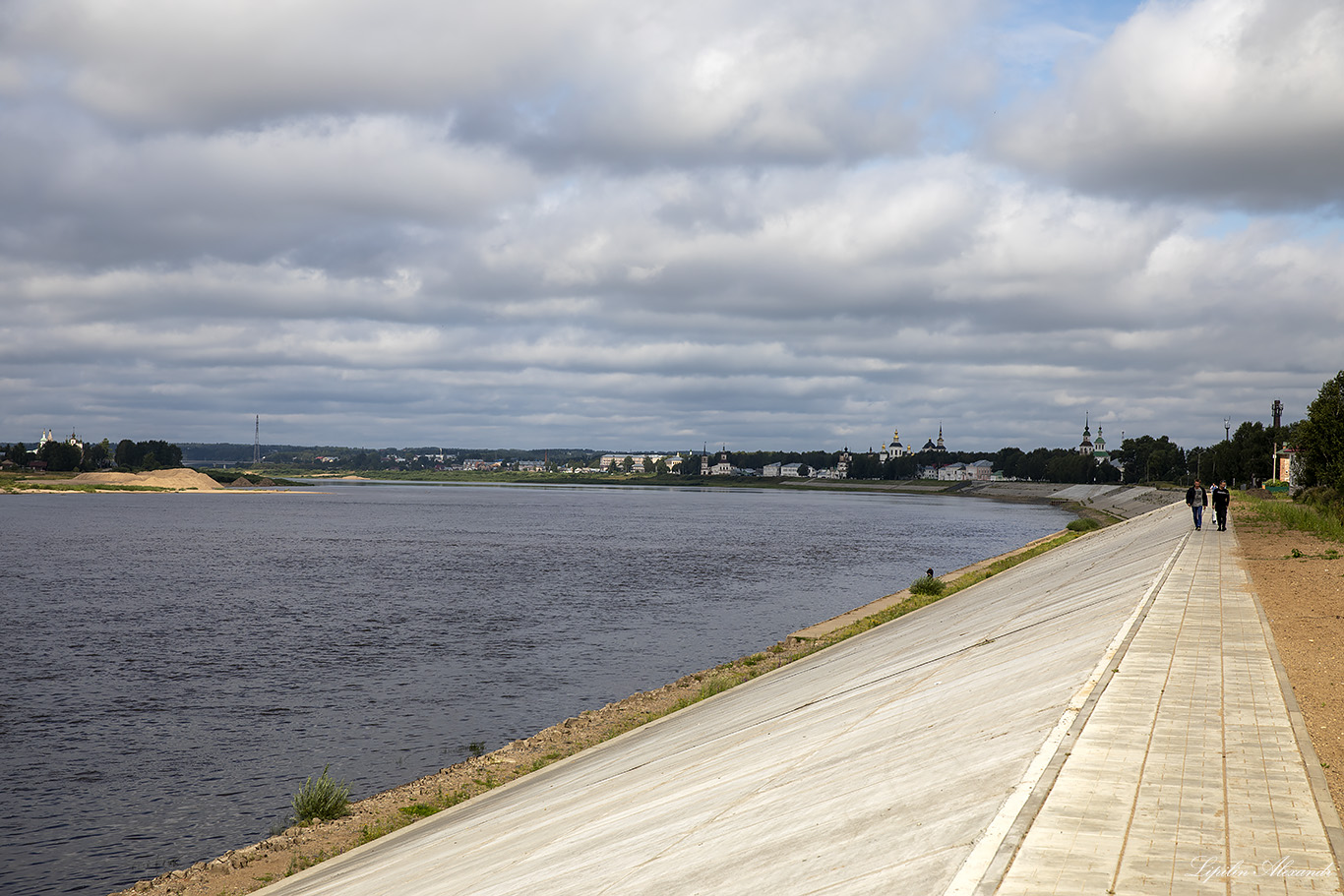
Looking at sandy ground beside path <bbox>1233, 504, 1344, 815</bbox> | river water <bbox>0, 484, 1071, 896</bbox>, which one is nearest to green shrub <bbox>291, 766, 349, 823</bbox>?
river water <bbox>0, 484, 1071, 896</bbox>

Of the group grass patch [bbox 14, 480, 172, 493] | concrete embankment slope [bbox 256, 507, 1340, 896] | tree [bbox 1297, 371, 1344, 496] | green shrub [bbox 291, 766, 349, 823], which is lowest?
grass patch [bbox 14, 480, 172, 493]

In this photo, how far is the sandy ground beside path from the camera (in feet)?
31.0

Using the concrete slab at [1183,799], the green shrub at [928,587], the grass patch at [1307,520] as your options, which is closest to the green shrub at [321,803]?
the concrete slab at [1183,799]

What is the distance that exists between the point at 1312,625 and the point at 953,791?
485 inches

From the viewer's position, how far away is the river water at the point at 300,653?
15.7 metres

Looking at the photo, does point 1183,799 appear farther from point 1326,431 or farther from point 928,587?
point 1326,431

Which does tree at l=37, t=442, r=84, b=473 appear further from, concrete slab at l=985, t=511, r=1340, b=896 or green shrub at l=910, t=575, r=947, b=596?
concrete slab at l=985, t=511, r=1340, b=896

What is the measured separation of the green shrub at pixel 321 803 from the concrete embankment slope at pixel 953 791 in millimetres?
1770

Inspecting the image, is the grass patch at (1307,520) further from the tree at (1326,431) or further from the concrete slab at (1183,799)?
the concrete slab at (1183,799)

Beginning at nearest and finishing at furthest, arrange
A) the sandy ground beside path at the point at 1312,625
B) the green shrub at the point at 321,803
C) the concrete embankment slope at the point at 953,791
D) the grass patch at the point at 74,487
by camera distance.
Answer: the concrete embankment slope at the point at 953,791, the sandy ground beside path at the point at 1312,625, the green shrub at the point at 321,803, the grass patch at the point at 74,487

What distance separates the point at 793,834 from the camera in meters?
7.51

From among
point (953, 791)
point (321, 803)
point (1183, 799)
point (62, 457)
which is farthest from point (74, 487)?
point (1183, 799)

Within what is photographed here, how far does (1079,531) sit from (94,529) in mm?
73448

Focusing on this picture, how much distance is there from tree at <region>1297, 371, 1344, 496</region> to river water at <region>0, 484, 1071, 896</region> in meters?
18.6
